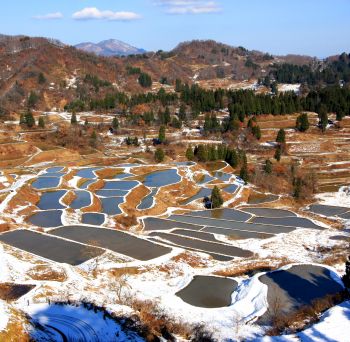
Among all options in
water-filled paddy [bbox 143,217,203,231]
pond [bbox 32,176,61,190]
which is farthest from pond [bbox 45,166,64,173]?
water-filled paddy [bbox 143,217,203,231]

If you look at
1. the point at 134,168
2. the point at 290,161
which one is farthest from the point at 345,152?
the point at 134,168

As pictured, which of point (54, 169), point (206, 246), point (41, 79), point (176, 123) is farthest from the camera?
point (41, 79)

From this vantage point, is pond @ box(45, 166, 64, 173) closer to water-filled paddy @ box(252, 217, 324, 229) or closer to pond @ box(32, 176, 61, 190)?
pond @ box(32, 176, 61, 190)

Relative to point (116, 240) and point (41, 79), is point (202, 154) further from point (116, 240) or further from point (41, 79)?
point (41, 79)

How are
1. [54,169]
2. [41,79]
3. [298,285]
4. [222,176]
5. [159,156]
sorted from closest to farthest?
1. [298,285]
2. [54,169]
3. [222,176]
4. [159,156]
5. [41,79]

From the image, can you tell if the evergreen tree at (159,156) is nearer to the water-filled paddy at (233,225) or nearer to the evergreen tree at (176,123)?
the water-filled paddy at (233,225)

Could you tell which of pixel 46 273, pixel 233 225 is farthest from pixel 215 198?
pixel 46 273
